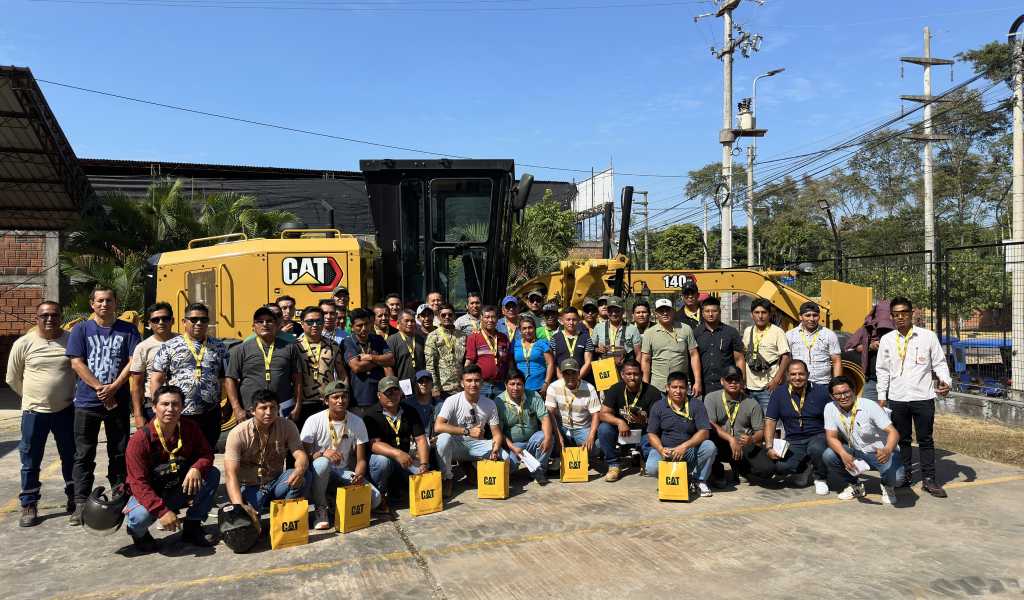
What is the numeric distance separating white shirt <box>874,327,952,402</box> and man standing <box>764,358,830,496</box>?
0.62 meters

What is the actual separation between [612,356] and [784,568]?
3.51m

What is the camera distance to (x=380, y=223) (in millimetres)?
8891

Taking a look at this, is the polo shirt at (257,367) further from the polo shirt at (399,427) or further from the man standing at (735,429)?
the man standing at (735,429)

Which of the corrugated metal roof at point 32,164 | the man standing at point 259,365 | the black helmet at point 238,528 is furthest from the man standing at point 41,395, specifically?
Result: the corrugated metal roof at point 32,164

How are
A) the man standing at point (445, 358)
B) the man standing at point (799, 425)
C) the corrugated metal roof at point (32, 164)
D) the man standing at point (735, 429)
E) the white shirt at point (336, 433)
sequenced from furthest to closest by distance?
the corrugated metal roof at point (32, 164) < the man standing at point (445, 358) < the man standing at point (735, 429) < the man standing at point (799, 425) < the white shirt at point (336, 433)

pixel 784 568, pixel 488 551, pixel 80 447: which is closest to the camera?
pixel 784 568

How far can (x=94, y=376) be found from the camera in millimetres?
5781

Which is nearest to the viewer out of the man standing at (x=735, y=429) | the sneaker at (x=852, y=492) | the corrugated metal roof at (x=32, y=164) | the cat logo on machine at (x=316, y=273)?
the sneaker at (x=852, y=492)

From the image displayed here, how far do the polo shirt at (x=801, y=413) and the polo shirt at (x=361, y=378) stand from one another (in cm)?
373

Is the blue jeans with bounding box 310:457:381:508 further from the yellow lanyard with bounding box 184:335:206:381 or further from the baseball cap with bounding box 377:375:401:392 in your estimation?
the yellow lanyard with bounding box 184:335:206:381

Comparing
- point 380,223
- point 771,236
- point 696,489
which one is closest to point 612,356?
point 696,489

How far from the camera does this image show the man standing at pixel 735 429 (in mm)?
6730

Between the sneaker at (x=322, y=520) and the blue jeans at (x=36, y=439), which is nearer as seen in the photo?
the sneaker at (x=322, y=520)

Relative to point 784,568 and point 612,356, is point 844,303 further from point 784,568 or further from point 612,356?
point 784,568
